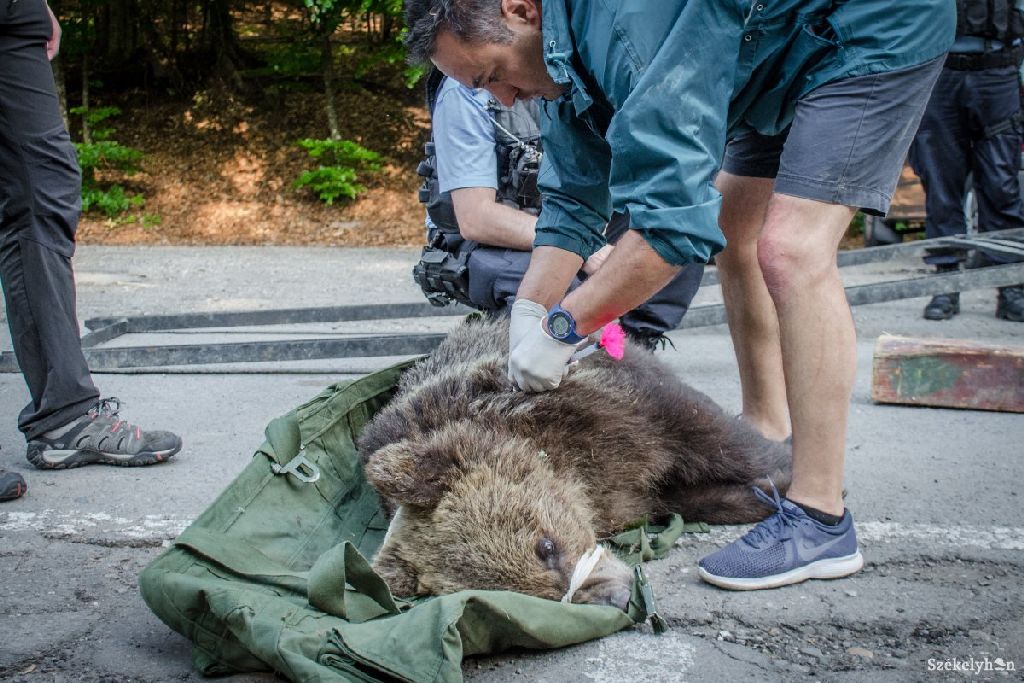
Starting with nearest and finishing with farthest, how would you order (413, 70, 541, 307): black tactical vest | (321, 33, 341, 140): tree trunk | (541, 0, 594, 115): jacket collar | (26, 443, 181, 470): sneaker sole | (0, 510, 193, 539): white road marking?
(541, 0, 594, 115): jacket collar → (0, 510, 193, 539): white road marking → (26, 443, 181, 470): sneaker sole → (413, 70, 541, 307): black tactical vest → (321, 33, 341, 140): tree trunk

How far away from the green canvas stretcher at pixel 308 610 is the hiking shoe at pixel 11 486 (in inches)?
46.8

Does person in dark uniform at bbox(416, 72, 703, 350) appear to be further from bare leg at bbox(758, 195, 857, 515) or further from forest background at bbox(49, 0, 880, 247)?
forest background at bbox(49, 0, 880, 247)

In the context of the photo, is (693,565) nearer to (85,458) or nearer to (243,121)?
(85,458)

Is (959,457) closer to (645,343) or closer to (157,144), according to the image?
(645,343)

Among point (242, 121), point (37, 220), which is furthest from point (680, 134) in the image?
point (242, 121)

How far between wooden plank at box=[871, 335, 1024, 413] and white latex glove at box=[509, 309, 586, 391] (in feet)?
8.31

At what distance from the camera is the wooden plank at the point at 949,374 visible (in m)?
4.90

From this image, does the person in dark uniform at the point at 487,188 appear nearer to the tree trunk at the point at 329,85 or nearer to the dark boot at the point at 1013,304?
the dark boot at the point at 1013,304

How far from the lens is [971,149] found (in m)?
7.36

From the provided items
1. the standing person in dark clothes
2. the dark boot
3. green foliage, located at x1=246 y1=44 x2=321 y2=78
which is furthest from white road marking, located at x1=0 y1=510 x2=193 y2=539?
green foliage, located at x1=246 y1=44 x2=321 y2=78

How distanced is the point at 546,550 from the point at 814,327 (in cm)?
107

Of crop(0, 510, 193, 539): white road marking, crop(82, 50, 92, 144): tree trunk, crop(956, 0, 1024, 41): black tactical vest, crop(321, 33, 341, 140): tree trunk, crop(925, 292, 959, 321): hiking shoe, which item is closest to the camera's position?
crop(0, 510, 193, 539): white road marking

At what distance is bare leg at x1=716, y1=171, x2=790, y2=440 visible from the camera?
4.00 metres

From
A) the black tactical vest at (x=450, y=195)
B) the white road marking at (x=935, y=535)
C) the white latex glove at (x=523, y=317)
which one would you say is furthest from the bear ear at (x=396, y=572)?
the black tactical vest at (x=450, y=195)
